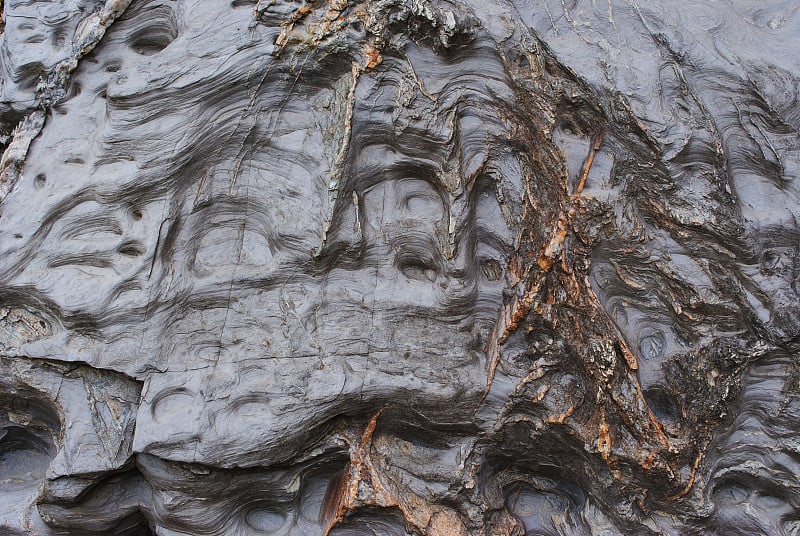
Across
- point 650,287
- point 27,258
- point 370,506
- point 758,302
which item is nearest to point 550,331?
point 650,287

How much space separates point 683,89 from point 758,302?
4.25 feet

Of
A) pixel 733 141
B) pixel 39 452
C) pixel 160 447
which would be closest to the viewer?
pixel 160 447

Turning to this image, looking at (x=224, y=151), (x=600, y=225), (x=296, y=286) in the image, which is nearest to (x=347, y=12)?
(x=224, y=151)

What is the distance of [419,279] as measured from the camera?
13.8 feet

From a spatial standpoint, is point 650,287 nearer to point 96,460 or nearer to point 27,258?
point 96,460

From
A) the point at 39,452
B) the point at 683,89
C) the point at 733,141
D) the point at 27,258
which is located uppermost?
the point at 683,89

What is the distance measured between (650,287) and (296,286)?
2075 mm

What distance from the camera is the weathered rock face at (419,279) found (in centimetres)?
400

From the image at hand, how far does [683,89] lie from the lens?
411cm

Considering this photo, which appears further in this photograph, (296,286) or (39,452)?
(39,452)

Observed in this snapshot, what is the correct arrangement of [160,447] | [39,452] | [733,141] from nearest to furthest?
[160,447], [733,141], [39,452]

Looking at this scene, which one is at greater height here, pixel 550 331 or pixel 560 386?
pixel 550 331

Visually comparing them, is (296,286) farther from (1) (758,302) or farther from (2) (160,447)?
(1) (758,302)

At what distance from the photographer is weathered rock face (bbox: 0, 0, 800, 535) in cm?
400
